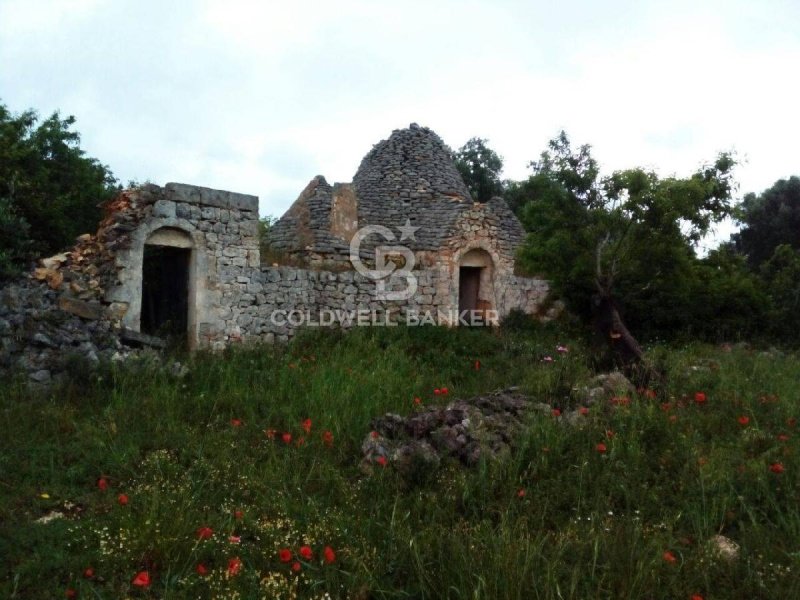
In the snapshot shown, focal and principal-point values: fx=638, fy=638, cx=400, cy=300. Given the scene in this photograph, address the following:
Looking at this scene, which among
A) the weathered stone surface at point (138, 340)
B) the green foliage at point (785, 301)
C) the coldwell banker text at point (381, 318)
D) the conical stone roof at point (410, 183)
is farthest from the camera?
the conical stone roof at point (410, 183)

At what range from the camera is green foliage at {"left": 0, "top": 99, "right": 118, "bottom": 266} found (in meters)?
9.52

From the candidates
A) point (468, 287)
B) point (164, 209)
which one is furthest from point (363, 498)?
point (468, 287)

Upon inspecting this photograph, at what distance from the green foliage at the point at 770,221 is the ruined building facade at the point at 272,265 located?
12.6 m

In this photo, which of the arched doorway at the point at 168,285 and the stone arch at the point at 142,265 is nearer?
the stone arch at the point at 142,265

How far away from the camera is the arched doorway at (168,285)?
8.90 meters

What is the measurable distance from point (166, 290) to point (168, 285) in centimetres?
10

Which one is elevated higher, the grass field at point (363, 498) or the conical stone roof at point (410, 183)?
the conical stone roof at point (410, 183)

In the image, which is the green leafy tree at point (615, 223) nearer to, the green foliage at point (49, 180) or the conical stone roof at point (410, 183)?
the conical stone roof at point (410, 183)

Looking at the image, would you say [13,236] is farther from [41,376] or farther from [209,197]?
[41,376]

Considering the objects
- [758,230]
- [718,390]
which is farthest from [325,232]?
[758,230]

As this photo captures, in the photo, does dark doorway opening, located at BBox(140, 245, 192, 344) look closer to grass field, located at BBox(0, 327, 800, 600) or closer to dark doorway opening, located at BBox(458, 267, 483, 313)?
grass field, located at BBox(0, 327, 800, 600)

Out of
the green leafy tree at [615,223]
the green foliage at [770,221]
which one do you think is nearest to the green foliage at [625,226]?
the green leafy tree at [615,223]

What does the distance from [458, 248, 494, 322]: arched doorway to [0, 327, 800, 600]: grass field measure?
6.55m

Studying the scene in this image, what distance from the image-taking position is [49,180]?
37.1 feet
